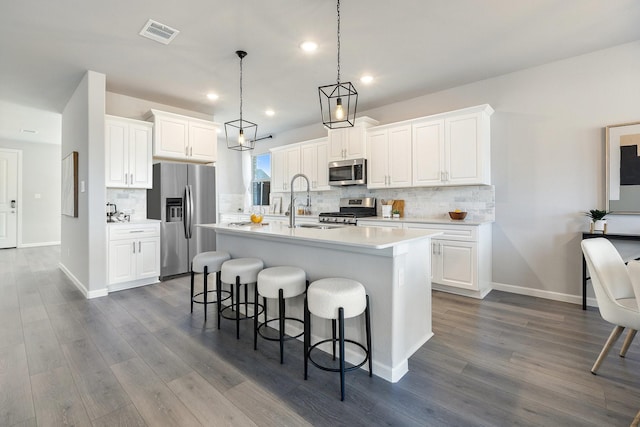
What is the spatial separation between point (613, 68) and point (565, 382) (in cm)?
326

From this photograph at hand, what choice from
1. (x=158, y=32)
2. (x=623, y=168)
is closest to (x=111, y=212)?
(x=158, y=32)

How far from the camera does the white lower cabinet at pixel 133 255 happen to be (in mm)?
3922

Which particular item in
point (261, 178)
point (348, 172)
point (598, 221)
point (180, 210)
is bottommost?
point (598, 221)

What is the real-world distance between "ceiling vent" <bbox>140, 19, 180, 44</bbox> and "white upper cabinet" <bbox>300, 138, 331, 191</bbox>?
9.60ft

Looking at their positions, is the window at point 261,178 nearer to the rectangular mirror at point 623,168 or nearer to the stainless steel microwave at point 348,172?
the stainless steel microwave at point 348,172

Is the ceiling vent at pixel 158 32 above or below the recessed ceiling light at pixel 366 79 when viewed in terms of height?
below

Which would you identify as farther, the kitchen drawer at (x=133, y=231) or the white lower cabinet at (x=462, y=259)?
the kitchen drawer at (x=133, y=231)

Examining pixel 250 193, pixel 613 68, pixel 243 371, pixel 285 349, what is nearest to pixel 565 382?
pixel 285 349

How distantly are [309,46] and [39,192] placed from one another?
823 cm

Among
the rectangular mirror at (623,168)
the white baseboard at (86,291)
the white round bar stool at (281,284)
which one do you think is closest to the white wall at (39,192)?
the white baseboard at (86,291)

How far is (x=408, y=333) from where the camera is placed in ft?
7.18

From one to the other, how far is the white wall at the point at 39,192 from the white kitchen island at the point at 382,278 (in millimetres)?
8085

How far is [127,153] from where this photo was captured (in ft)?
14.0

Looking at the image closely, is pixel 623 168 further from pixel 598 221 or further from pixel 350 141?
pixel 350 141
